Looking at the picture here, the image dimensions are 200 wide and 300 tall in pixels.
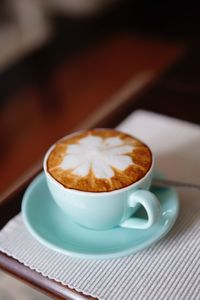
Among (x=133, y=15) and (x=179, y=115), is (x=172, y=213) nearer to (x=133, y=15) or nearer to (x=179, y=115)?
(x=179, y=115)

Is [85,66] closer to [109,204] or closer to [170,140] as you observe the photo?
[170,140]

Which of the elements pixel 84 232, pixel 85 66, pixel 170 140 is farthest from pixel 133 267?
pixel 85 66

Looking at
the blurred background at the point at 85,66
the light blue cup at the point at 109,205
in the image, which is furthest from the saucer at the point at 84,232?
the blurred background at the point at 85,66

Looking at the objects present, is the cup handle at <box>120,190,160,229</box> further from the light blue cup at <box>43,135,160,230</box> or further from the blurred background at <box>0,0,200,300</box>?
the blurred background at <box>0,0,200,300</box>

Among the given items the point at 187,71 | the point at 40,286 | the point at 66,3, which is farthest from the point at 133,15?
the point at 40,286

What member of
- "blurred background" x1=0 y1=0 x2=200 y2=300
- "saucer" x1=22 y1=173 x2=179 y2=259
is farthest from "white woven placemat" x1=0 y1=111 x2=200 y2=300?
"blurred background" x1=0 y1=0 x2=200 y2=300

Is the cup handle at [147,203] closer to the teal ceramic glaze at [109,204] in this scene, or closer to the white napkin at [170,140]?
the teal ceramic glaze at [109,204]

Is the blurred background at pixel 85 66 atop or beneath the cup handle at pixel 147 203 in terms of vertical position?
beneath
